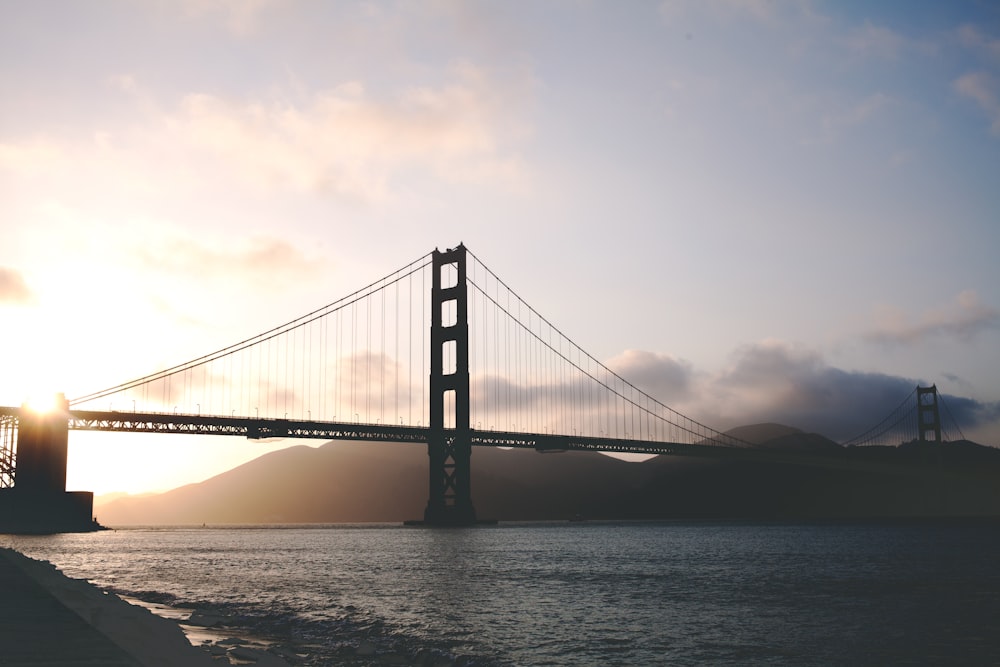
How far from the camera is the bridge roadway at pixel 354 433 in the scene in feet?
291

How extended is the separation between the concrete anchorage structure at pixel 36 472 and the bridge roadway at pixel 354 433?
170 centimetres

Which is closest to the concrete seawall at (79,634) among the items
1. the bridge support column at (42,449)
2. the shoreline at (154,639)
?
the shoreline at (154,639)

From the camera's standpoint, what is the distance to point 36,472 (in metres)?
86.2

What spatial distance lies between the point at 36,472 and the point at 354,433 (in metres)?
30.1

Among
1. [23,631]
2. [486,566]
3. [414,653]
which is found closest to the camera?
[23,631]

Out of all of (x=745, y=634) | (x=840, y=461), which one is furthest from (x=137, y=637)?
(x=840, y=461)

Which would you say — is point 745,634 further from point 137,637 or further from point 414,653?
point 137,637

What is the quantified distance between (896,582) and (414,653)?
2312cm

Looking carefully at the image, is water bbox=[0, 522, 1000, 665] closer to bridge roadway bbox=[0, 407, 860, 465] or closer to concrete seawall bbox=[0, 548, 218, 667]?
concrete seawall bbox=[0, 548, 218, 667]

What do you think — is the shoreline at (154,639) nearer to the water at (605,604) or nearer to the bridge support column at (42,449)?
the water at (605,604)

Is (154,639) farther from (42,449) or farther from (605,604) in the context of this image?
(42,449)

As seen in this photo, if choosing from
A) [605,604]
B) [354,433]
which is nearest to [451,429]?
[354,433]

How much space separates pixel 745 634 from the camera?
20250 mm

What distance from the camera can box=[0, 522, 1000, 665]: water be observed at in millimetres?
Answer: 18078
